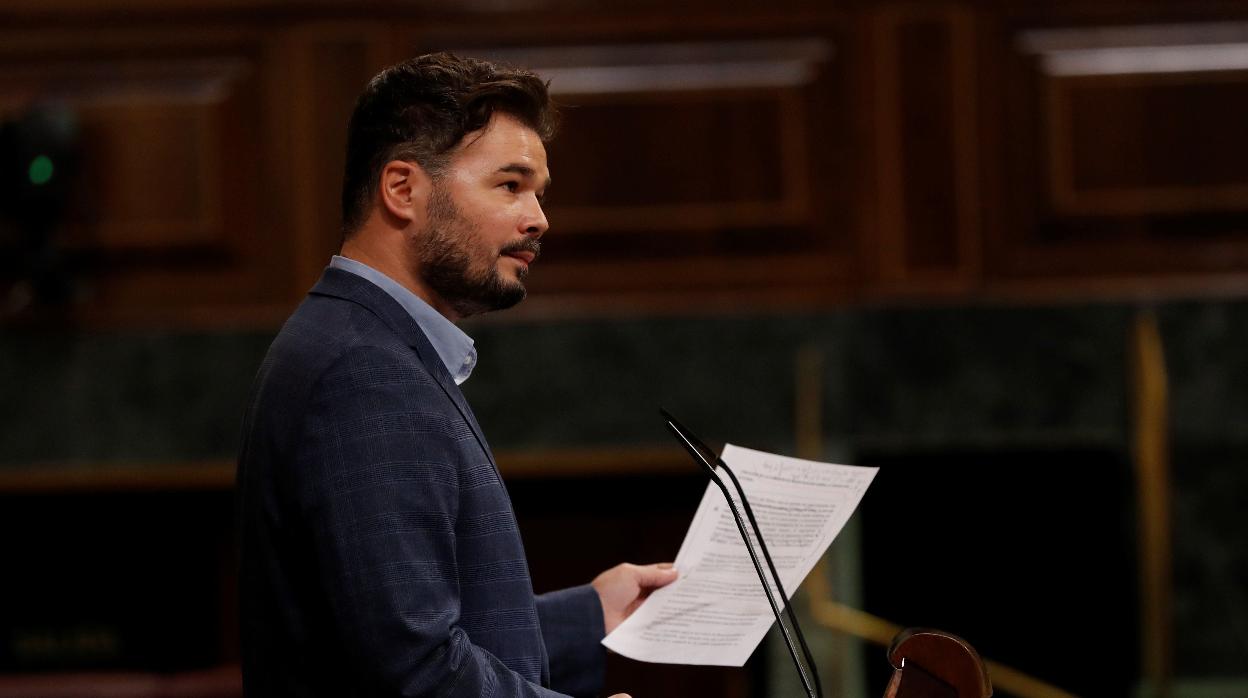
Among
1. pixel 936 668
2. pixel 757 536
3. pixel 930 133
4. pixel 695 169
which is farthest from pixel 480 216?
pixel 930 133

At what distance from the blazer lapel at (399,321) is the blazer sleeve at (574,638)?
0.99ft

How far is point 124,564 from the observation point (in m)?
3.00

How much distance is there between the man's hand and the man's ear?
18.4 inches

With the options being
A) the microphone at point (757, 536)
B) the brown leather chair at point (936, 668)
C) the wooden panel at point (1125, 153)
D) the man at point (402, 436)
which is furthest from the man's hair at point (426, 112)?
the wooden panel at point (1125, 153)

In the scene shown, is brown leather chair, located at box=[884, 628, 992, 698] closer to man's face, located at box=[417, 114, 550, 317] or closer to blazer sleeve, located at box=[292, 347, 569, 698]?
blazer sleeve, located at box=[292, 347, 569, 698]

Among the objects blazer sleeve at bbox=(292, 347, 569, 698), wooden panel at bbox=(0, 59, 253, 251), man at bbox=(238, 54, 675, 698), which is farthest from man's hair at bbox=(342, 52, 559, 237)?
wooden panel at bbox=(0, 59, 253, 251)

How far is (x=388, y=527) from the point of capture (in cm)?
115

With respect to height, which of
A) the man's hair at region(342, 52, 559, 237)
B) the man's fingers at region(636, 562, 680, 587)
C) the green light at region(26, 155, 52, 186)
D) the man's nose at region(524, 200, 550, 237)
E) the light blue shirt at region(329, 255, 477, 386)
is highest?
the man's hair at region(342, 52, 559, 237)

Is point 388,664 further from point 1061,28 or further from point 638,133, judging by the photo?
point 1061,28

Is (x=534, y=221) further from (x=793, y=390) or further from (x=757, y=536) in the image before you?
(x=793, y=390)

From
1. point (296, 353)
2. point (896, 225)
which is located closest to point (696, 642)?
point (296, 353)

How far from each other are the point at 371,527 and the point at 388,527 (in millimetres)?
14

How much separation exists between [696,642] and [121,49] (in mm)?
2096

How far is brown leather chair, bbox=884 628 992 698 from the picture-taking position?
1.22m
